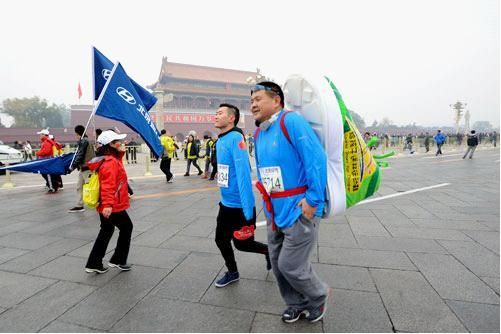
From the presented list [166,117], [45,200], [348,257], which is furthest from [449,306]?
[166,117]

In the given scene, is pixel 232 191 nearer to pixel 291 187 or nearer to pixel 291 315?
pixel 291 187

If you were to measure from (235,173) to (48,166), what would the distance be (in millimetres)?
4626

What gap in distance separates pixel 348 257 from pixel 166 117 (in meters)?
36.4

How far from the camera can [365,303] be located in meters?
2.16

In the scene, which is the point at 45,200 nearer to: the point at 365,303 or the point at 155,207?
the point at 155,207

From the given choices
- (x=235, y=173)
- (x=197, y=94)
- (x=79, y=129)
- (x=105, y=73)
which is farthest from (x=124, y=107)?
(x=197, y=94)

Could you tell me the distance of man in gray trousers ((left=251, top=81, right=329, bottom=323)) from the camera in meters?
1.65

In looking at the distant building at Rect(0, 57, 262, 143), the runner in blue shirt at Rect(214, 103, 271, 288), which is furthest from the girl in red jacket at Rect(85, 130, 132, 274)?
the distant building at Rect(0, 57, 262, 143)

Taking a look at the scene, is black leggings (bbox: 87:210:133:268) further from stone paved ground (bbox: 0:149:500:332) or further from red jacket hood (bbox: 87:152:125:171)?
red jacket hood (bbox: 87:152:125:171)

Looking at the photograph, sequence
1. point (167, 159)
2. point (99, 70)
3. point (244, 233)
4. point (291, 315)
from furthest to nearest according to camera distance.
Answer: point (167, 159)
point (99, 70)
point (244, 233)
point (291, 315)

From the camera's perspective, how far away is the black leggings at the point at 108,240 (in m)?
2.71

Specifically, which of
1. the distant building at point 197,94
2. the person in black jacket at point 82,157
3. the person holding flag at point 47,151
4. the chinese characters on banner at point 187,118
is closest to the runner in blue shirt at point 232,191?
the person in black jacket at point 82,157

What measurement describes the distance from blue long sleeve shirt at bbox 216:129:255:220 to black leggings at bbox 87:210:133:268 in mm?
1076

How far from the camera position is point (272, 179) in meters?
1.83
